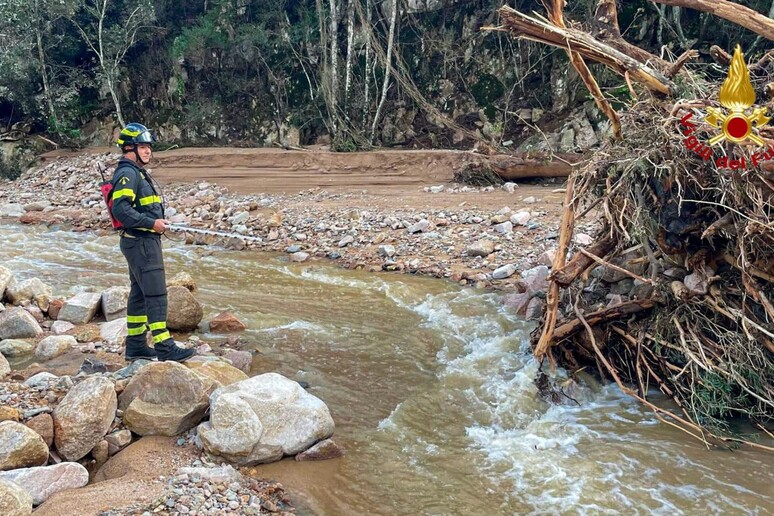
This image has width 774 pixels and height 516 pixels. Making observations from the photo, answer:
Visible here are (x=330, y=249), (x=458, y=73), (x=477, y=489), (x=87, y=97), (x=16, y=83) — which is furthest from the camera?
(x=87, y=97)

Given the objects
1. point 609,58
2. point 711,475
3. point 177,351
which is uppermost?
point 609,58

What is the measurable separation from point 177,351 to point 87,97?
18.4 metres

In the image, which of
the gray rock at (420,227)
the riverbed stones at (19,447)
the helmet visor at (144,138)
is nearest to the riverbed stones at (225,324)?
the helmet visor at (144,138)

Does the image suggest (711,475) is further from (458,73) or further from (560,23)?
(458,73)

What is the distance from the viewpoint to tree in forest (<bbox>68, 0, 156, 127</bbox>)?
679 inches

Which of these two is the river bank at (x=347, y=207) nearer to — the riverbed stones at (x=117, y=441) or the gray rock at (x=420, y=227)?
the gray rock at (x=420, y=227)

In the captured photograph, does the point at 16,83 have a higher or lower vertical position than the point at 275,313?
higher

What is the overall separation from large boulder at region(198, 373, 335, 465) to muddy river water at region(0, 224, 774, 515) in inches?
5.1

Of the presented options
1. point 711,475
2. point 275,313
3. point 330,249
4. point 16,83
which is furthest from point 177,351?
point 16,83

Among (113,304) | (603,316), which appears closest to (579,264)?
(603,316)

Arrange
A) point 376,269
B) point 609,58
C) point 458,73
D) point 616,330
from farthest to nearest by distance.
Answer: point 458,73 < point 376,269 < point 616,330 < point 609,58

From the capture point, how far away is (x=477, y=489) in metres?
3.25

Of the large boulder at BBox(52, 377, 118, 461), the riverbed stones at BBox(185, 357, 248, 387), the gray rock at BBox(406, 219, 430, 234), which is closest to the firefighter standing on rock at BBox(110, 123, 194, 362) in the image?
the riverbed stones at BBox(185, 357, 248, 387)

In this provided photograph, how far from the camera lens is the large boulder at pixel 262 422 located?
325 centimetres
